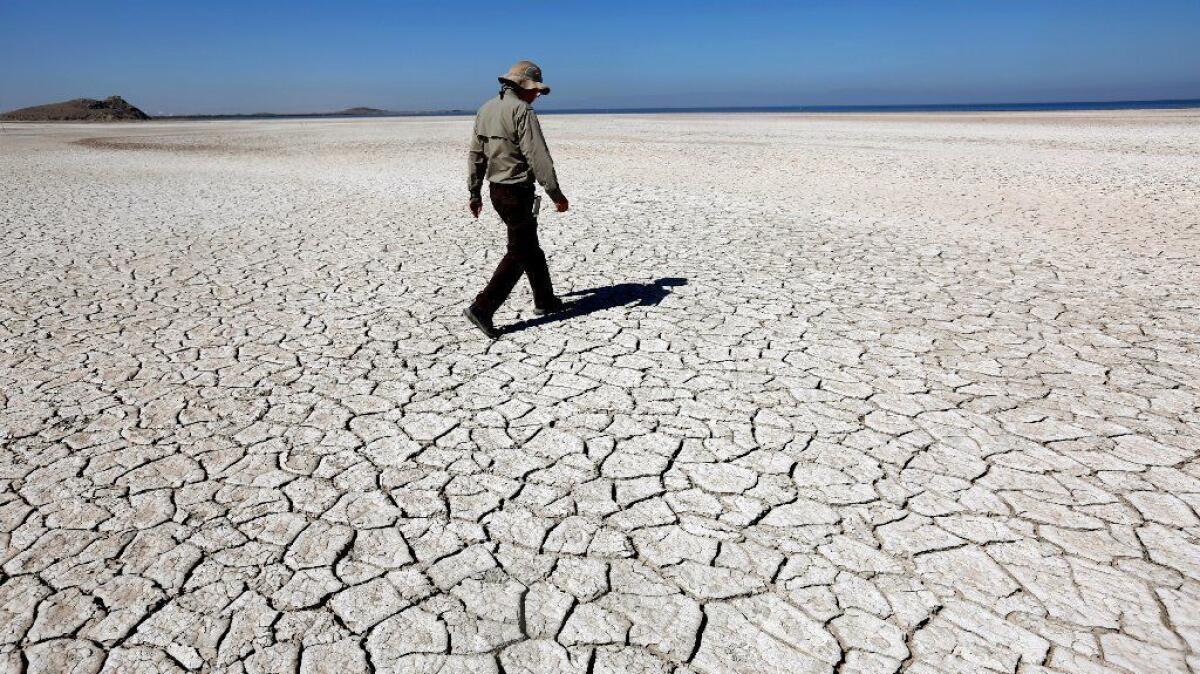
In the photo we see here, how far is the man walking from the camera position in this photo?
4.35 metres

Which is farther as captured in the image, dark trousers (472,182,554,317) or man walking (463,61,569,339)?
dark trousers (472,182,554,317)

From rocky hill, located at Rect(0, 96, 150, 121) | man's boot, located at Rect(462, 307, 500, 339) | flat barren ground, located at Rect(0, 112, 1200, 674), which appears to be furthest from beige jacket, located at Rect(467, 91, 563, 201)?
rocky hill, located at Rect(0, 96, 150, 121)

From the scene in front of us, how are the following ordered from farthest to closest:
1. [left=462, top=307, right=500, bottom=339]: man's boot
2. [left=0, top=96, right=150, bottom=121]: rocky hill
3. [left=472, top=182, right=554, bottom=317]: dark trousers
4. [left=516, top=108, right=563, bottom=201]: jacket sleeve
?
[left=0, top=96, right=150, bottom=121]: rocky hill, [left=462, top=307, right=500, bottom=339]: man's boot, [left=472, top=182, right=554, bottom=317]: dark trousers, [left=516, top=108, right=563, bottom=201]: jacket sleeve

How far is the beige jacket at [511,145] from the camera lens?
4.33 m

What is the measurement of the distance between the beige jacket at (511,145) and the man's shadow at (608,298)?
3.86 feet

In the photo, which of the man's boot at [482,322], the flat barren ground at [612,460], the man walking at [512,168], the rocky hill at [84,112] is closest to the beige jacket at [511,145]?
the man walking at [512,168]

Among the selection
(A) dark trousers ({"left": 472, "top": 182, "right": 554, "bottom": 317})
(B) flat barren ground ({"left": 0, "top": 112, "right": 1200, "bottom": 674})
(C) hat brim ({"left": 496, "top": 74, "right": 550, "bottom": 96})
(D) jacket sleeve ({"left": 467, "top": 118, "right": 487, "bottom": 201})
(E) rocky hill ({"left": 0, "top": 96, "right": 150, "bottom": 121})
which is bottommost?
(B) flat barren ground ({"left": 0, "top": 112, "right": 1200, "bottom": 674})

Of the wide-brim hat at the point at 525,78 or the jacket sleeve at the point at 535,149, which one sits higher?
the wide-brim hat at the point at 525,78

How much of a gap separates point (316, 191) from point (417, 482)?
10.7 m

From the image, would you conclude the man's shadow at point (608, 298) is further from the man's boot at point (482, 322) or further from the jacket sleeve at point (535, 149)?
the jacket sleeve at point (535, 149)

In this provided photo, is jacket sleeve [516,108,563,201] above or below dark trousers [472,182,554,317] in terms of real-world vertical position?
above

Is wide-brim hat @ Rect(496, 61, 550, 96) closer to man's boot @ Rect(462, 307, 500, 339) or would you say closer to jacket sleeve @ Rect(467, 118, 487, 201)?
jacket sleeve @ Rect(467, 118, 487, 201)

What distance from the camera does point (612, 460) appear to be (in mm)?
3314

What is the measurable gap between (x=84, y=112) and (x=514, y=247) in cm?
7285
